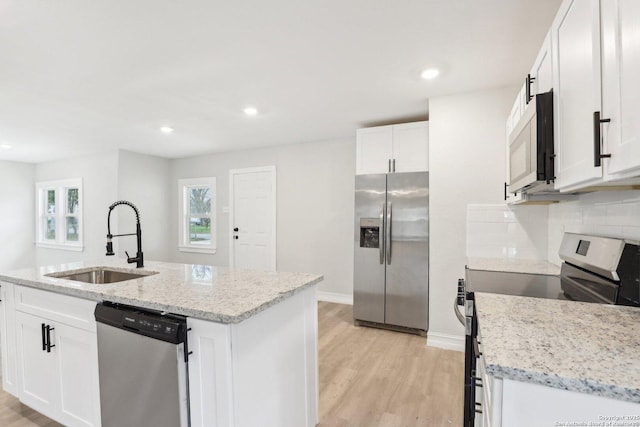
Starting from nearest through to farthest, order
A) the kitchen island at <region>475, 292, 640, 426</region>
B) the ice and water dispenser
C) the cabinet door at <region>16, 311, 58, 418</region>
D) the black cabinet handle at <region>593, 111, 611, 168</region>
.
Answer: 1. the kitchen island at <region>475, 292, 640, 426</region>
2. the black cabinet handle at <region>593, 111, 611, 168</region>
3. the cabinet door at <region>16, 311, 58, 418</region>
4. the ice and water dispenser

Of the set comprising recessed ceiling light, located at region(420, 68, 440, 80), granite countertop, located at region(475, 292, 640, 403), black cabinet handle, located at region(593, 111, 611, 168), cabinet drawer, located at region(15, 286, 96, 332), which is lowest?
cabinet drawer, located at region(15, 286, 96, 332)

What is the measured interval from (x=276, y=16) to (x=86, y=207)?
533cm

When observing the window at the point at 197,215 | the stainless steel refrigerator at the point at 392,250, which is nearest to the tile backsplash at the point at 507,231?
the stainless steel refrigerator at the point at 392,250

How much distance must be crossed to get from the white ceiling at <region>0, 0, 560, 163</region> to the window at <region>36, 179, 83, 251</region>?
7.35 ft

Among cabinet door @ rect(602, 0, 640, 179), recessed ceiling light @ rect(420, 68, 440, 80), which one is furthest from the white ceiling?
cabinet door @ rect(602, 0, 640, 179)

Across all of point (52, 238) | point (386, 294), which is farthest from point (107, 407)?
point (52, 238)

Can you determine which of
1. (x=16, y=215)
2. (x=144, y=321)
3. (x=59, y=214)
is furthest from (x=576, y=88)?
(x=16, y=215)

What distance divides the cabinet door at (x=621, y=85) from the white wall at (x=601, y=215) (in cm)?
63

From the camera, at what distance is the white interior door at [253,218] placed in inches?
187

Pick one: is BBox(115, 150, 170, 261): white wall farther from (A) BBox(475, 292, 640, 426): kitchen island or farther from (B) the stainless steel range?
(A) BBox(475, 292, 640, 426): kitchen island

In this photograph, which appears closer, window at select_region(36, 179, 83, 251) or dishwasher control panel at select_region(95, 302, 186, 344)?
dishwasher control panel at select_region(95, 302, 186, 344)

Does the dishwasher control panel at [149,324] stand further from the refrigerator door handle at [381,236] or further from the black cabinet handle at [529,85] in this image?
the refrigerator door handle at [381,236]

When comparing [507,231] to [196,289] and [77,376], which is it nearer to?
[196,289]

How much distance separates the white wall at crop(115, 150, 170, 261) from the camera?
4867 millimetres
